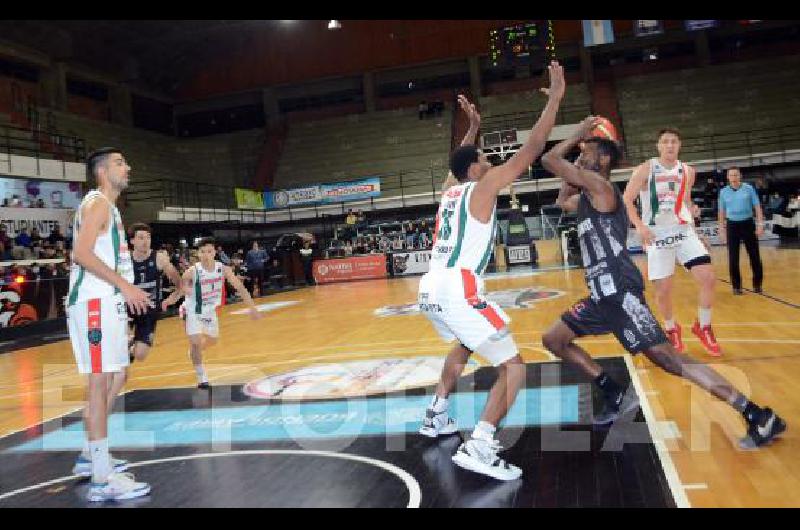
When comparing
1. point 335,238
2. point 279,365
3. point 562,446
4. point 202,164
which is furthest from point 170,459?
point 202,164

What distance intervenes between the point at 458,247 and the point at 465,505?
142cm

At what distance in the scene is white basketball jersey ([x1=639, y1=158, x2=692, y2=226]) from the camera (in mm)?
5938

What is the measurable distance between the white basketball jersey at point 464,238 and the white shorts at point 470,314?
0.20 feet

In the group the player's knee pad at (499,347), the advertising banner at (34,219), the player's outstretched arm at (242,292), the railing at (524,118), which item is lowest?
the player's knee pad at (499,347)

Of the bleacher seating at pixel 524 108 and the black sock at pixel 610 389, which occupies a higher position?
the bleacher seating at pixel 524 108

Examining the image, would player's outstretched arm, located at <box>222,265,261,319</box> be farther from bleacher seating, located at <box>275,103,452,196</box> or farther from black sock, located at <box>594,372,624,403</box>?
bleacher seating, located at <box>275,103,452,196</box>

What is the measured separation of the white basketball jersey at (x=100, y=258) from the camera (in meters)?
3.70

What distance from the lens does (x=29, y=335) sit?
13.5 meters

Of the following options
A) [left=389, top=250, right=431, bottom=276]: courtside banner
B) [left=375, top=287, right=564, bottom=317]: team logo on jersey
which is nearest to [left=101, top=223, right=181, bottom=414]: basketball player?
[left=375, top=287, right=564, bottom=317]: team logo on jersey

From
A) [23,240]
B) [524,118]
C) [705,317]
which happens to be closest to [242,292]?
[705,317]

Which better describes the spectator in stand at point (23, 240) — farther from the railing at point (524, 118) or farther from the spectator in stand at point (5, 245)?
the railing at point (524, 118)

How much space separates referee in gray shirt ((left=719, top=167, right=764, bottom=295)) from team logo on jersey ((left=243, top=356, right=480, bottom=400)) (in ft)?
16.8

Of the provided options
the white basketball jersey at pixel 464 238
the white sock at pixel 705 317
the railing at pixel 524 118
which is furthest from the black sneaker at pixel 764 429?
the railing at pixel 524 118

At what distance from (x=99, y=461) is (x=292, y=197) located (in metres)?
23.1
